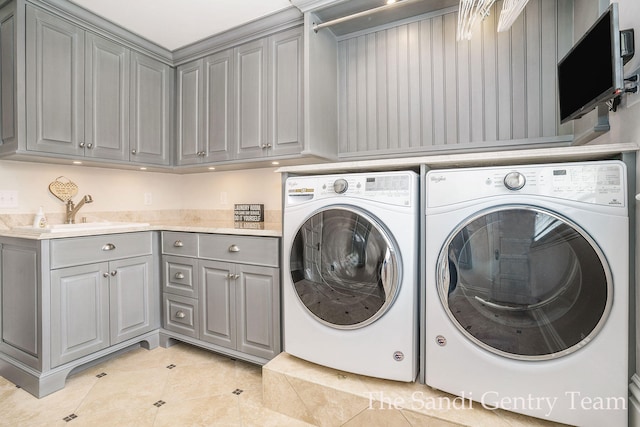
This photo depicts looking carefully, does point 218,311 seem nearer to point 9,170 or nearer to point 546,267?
point 9,170

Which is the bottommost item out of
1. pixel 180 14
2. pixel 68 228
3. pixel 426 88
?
pixel 68 228

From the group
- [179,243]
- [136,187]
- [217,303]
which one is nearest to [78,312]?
[179,243]

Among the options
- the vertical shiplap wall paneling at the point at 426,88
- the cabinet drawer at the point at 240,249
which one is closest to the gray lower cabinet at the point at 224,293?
the cabinet drawer at the point at 240,249

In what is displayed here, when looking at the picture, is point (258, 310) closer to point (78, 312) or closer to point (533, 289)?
point (78, 312)

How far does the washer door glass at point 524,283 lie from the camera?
3.76 feet

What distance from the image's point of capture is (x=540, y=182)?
1.21 metres

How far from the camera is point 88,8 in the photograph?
213 cm

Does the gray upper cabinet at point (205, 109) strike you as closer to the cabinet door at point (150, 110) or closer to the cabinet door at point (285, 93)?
the cabinet door at point (150, 110)

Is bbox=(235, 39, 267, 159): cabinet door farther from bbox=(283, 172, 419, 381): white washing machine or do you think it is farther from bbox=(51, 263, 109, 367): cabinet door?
bbox=(51, 263, 109, 367): cabinet door

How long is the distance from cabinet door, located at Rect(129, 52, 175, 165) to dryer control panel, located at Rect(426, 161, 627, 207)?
230cm

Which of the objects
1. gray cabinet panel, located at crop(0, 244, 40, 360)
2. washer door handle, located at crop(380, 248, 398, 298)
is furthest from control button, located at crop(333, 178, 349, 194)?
gray cabinet panel, located at crop(0, 244, 40, 360)

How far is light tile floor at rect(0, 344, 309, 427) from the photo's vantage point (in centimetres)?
158

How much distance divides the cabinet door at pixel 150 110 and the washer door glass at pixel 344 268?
171cm

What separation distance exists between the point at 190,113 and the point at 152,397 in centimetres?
210
